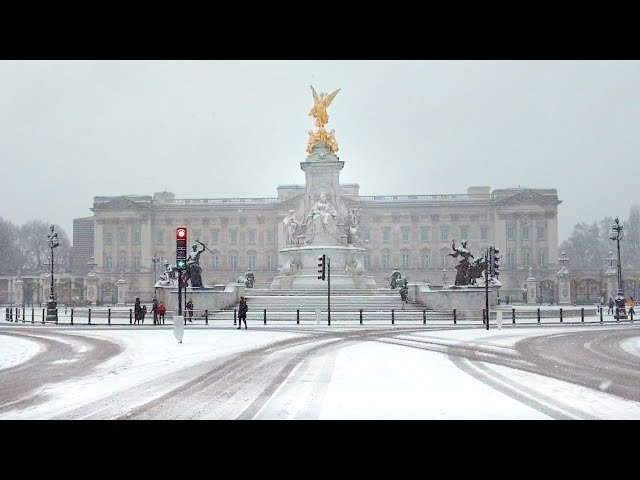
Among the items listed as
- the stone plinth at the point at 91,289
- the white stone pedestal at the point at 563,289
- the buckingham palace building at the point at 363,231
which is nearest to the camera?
the white stone pedestal at the point at 563,289

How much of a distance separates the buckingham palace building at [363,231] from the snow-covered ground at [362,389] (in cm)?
10622

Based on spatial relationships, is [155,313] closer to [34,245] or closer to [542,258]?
[542,258]

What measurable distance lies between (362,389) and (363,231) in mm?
115856

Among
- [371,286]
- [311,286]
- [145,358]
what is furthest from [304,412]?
[371,286]

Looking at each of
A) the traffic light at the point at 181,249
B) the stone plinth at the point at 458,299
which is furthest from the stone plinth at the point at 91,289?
the traffic light at the point at 181,249

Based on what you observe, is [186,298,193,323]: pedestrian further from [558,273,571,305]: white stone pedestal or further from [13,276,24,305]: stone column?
[558,273,571,305]: white stone pedestal

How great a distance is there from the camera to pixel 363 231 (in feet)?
424

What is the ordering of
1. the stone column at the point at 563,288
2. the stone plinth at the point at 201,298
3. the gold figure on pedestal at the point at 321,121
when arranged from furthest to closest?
the stone column at the point at 563,288 < the gold figure on pedestal at the point at 321,121 < the stone plinth at the point at 201,298

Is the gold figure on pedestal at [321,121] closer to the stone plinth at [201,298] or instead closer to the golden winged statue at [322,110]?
the golden winged statue at [322,110]

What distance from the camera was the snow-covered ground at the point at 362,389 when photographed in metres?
11.3

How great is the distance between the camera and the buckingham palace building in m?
127

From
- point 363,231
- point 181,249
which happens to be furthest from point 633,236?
point 181,249
